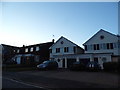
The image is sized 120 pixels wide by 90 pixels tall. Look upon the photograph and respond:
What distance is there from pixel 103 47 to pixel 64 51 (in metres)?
11.0

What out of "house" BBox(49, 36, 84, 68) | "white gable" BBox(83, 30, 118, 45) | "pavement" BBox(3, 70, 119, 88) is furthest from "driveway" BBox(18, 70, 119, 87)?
"house" BBox(49, 36, 84, 68)

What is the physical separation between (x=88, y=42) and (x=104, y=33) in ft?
14.5

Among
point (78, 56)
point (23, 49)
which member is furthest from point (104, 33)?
point (23, 49)

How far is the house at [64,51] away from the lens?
37.9m

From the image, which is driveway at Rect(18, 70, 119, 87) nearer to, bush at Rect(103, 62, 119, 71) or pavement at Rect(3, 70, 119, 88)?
pavement at Rect(3, 70, 119, 88)

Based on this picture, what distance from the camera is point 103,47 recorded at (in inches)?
1394

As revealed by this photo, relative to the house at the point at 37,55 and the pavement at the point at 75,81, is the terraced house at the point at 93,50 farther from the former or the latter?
the pavement at the point at 75,81

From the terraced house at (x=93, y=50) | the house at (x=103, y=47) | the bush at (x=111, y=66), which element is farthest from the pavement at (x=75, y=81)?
the terraced house at (x=93, y=50)

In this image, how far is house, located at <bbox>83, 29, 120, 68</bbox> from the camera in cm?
3211

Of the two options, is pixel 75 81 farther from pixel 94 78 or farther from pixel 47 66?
pixel 47 66

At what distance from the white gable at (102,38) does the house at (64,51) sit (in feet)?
12.2

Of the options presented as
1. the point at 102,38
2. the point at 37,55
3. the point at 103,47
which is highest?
the point at 102,38

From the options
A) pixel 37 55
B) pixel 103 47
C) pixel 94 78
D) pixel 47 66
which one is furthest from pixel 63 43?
pixel 94 78

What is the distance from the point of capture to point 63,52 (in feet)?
138
